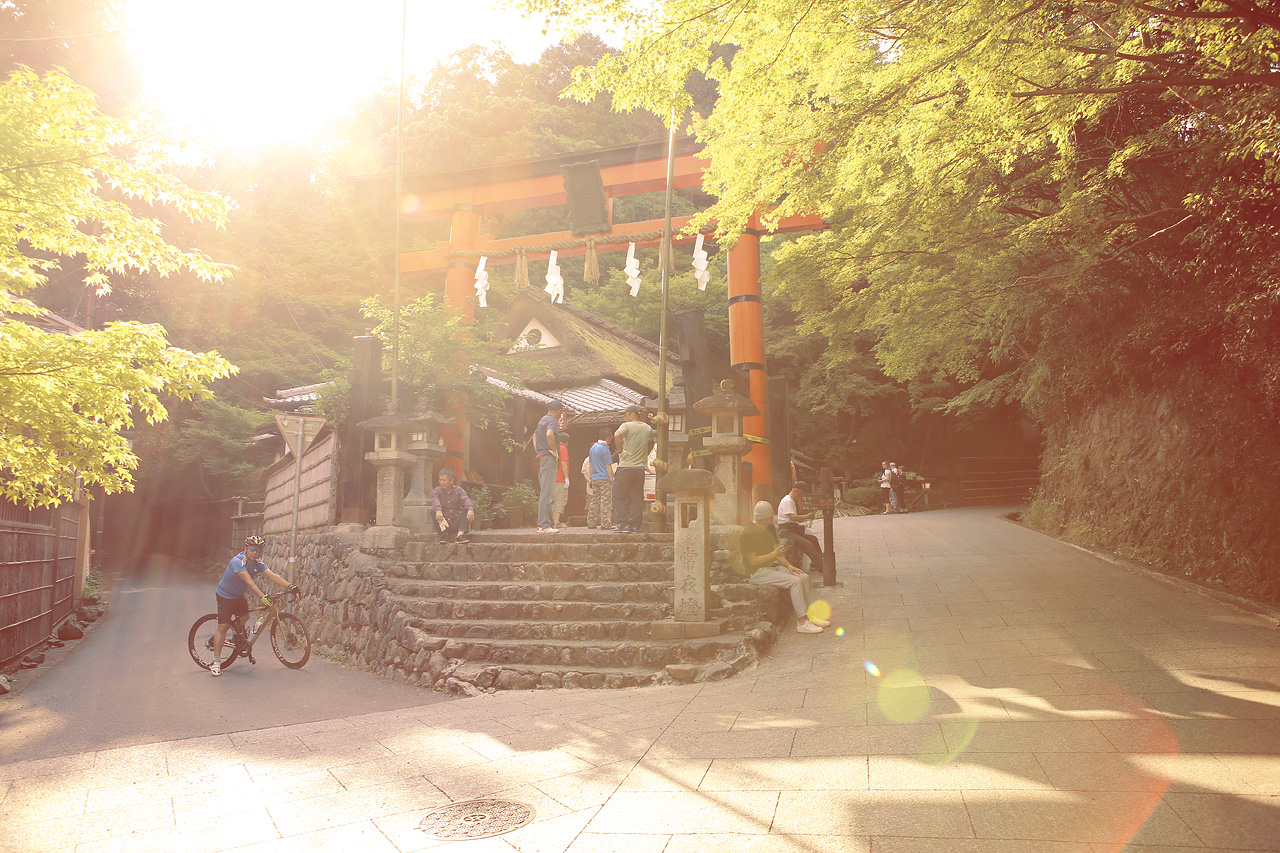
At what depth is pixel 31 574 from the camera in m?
10.4

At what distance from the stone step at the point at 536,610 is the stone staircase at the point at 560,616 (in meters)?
0.01

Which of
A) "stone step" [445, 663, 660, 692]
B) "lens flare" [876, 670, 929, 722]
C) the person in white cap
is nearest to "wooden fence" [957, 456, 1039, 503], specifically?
the person in white cap

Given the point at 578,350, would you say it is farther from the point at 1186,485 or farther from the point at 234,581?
the point at 1186,485

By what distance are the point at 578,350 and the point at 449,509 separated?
11.5 metres

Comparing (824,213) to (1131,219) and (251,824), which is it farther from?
(251,824)

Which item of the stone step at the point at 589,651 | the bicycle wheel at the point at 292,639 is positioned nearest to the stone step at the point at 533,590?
the stone step at the point at 589,651

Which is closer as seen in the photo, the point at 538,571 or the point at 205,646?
the point at 538,571

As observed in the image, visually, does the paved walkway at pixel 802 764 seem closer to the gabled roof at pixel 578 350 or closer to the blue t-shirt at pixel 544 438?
the blue t-shirt at pixel 544 438

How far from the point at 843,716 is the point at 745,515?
4819 millimetres

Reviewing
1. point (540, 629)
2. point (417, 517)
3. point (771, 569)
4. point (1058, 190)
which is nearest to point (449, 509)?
point (417, 517)

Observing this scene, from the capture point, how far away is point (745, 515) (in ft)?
32.4

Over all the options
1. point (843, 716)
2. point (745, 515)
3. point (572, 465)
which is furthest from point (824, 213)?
point (572, 465)

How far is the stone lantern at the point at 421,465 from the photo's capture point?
10.9m

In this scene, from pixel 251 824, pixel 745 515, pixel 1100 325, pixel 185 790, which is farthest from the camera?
pixel 1100 325
